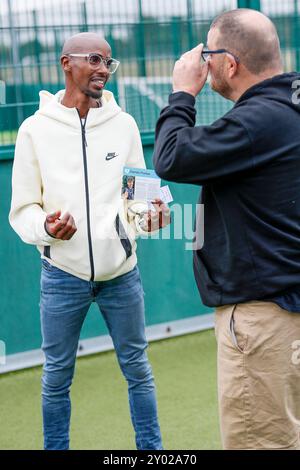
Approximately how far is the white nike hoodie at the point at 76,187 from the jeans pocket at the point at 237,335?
923 millimetres

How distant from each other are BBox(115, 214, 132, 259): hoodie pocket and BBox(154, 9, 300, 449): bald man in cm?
84

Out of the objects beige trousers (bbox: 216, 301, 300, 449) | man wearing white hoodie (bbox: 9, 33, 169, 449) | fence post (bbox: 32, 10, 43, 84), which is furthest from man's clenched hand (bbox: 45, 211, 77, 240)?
fence post (bbox: 32, 10, 43, 84)

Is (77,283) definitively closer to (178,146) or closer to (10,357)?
(178,146)

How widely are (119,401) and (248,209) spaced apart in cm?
240

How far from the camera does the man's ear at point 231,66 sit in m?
2.73

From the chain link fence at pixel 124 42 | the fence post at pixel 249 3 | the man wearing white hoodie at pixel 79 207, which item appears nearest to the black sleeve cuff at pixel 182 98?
the man wearing white hoodie at pixel 79 207

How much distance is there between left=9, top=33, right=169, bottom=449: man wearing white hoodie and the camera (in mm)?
3621

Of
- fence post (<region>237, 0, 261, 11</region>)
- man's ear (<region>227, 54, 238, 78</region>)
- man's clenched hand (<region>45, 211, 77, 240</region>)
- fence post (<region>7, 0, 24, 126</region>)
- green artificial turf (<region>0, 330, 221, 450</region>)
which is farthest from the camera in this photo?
fence post (<region>237, 0, 261, 11</region>)

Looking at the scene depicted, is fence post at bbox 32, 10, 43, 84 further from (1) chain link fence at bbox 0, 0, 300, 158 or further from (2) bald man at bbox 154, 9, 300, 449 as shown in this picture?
(2) bald man at bbox 154, 9, 300, 449

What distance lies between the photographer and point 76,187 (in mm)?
3613

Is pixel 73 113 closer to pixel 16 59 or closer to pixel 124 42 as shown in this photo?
pixel 16 59

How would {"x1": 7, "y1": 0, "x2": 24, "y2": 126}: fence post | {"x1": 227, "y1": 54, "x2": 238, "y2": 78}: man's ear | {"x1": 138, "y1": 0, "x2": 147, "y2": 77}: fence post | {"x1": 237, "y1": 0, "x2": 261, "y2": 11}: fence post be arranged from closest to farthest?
{"x1": 227, "y1": 54, "x2": 238, "y2": 78}: man's ear < {"x1": 7, "y1": 0, "x2": 24, "y2": 126}: fence post < {"x1": 138, "y1": 0, "x2": 147, "y2": 77}: fence post < {"x1": 237, "y1": 0, "x2": 261, "y2": 11}: fence post

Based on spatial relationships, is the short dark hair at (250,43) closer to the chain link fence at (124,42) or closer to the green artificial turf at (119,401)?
the green artificial turf at (119,401)

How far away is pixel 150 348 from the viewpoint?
18.7ft
